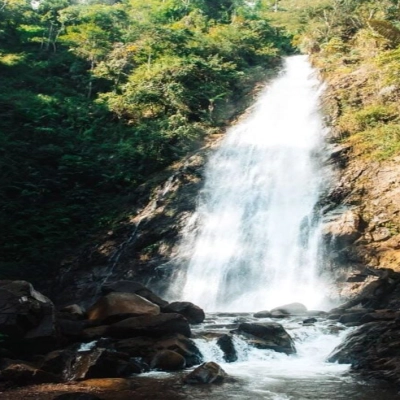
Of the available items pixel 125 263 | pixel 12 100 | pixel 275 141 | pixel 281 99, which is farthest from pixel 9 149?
pixel 281 99

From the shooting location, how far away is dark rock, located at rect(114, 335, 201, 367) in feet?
35.0

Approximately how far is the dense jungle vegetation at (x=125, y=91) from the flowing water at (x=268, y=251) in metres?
2.56

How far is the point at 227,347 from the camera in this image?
11.2 metres

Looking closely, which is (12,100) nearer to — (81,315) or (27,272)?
(27,272)

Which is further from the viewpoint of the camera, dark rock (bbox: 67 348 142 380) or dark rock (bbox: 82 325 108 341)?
dark rock (bbox: 82 325 108 341)

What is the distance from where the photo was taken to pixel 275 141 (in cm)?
2777

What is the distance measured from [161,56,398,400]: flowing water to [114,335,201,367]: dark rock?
41 cm

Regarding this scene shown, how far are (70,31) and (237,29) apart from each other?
→ 46.0ft

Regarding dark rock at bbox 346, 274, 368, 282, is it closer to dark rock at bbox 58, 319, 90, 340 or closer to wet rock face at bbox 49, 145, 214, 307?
wet rock face at bbox 49, 145, 214, 307

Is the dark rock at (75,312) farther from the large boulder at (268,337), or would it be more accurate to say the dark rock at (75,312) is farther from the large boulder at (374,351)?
the large boulder at (374,351)

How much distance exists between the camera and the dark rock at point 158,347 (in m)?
10.7

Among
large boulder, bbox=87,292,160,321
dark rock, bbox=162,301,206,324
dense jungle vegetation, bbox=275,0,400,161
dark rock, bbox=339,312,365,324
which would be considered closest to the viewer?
large boulder, bbox=87,292,160,321

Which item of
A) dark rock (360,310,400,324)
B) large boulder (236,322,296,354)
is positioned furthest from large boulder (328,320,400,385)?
large boulder (236,322,296,354)

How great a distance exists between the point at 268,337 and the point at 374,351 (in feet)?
8.58
